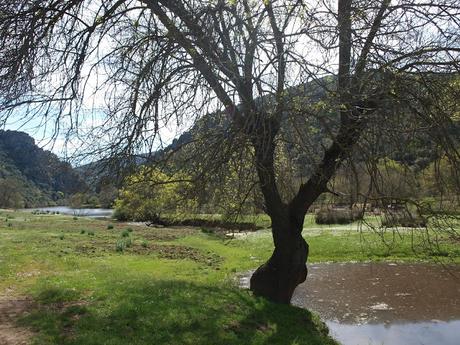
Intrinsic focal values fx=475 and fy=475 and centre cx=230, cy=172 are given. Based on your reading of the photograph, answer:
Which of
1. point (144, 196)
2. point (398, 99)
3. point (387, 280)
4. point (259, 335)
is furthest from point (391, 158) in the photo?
point (387, 280)

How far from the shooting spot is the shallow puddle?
1125 cm

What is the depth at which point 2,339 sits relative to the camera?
810cm

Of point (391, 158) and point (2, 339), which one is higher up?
point (391, 158)

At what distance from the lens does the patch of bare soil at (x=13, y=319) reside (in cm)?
809

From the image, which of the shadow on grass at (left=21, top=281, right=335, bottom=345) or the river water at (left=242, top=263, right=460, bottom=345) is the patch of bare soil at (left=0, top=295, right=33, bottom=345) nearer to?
the shadow on grass at (left=21, top=281, right=335, bottom=345)

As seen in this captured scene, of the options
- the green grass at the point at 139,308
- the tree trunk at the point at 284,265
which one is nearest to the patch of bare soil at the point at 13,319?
the green grass at the point at 139,308

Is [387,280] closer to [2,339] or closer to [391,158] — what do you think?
[391,158]

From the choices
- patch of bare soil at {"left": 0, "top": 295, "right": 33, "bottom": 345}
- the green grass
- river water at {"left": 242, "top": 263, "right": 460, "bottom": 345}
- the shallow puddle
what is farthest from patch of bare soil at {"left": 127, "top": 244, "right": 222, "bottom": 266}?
patch of bare soil at {"left": 0, "top": 295, "right": 33, "bottom": 345}

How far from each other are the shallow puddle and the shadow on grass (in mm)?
1403

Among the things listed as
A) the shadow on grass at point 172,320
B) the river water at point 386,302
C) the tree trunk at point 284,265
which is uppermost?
the tree trunk at point 284,265

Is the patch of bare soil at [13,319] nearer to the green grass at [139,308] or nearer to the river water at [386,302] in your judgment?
the green grass at [139,308]

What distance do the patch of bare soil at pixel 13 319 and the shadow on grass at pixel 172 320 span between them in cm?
23

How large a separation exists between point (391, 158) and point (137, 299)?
621 centimetres

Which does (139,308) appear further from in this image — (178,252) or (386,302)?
(178,252)
